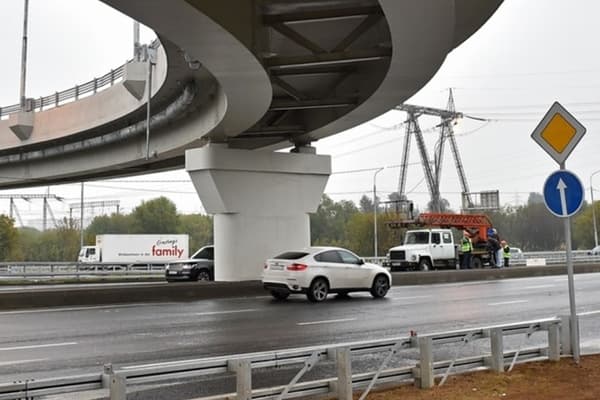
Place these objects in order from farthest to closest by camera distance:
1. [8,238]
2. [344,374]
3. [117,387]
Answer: [8,238] < [344,374] < [117,387]

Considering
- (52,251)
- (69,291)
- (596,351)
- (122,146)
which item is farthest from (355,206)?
(596,351)

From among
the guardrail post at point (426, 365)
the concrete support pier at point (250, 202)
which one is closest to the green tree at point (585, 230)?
the concrete support pier at point (250, 202)

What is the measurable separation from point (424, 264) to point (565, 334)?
23723 mm

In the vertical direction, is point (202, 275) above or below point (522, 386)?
above

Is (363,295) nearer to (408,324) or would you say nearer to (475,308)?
(475,308)

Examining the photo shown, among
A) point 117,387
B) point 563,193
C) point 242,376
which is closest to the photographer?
point 117,387

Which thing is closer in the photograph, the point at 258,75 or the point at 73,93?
the point at 258,75

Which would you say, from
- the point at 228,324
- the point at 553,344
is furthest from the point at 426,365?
the point at 228,324

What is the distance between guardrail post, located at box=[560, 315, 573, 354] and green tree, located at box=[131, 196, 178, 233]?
275ft

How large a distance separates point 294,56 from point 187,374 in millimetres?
9052

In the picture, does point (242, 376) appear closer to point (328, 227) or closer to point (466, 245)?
point (466, 245)

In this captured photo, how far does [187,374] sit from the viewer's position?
5078mm

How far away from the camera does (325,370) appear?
26.2 feet

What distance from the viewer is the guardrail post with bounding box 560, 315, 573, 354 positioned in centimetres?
809
